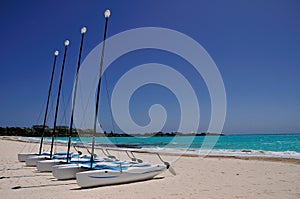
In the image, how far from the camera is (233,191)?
27.1ft

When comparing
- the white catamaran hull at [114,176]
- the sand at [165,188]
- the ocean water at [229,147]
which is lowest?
the ocean water at [229,147]

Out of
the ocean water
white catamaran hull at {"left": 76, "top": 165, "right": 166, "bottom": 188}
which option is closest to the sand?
white catamaran hull at {"left": 76, "top": 165, "right": 166, "bottom": 188}

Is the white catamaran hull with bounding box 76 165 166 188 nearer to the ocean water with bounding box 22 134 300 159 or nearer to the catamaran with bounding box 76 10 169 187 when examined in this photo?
the catamaran with bounding box 76 10 169 187

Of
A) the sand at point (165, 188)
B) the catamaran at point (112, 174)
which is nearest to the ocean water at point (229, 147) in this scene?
the sand at point (165, 188)

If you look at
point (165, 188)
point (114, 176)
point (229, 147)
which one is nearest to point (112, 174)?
point (114, 176)

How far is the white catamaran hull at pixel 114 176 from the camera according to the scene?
8812 millimetres

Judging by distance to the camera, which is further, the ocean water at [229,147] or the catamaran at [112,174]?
the ocean water at [229,147]

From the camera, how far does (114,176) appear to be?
9.46 metres

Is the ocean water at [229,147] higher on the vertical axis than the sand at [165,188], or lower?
lower

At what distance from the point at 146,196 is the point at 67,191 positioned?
266cm

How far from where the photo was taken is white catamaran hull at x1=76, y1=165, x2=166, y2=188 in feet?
28.9

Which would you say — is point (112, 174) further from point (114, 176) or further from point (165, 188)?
point (165, 188)

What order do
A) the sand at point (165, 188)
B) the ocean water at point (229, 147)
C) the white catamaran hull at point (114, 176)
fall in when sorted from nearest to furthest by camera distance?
the sand at point (165, 188)
the white catamaran hull at point (114, 176)
the ocean water at point (229, 147)

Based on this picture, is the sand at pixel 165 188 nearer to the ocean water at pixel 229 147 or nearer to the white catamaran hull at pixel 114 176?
the white catamaran hull at pixel 114 176
